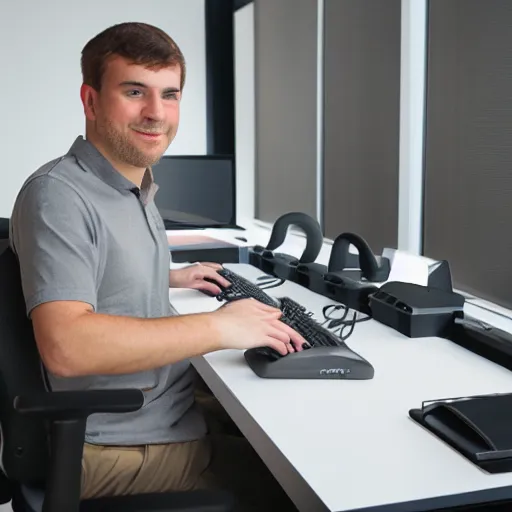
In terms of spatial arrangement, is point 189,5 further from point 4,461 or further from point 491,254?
point 4,461

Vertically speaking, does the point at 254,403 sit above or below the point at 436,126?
below

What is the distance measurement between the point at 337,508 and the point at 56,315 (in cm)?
58

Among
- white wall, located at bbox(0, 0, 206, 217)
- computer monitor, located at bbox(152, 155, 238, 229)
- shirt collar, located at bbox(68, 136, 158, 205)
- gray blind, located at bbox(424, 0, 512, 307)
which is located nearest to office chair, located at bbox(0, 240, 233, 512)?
shirt collar, located at bbox(68, 136, 158, 205)

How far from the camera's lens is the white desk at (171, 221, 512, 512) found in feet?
3.29

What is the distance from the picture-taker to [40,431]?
1.26m

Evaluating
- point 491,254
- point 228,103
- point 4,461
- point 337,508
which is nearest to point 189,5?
point 228,103

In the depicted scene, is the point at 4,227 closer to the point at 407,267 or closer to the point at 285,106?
the point at 407,267

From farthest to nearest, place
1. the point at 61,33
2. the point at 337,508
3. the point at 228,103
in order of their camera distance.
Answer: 1. the point at 228,103
2. the point at 61,33
3. the point at 337,508

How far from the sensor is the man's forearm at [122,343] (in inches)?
48.8

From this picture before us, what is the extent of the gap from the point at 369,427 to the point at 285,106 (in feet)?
9.04

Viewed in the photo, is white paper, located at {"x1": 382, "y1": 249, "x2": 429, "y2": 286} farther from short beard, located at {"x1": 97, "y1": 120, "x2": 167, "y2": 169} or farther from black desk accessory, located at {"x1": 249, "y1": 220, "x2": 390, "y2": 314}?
short beard, located at {"x1": 97, "y1": 120, "x2": 167, "y2": 169}

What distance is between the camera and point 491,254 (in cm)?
214

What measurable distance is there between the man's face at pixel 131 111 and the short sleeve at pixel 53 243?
8.1 inches

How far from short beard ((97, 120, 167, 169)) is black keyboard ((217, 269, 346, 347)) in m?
0.51
